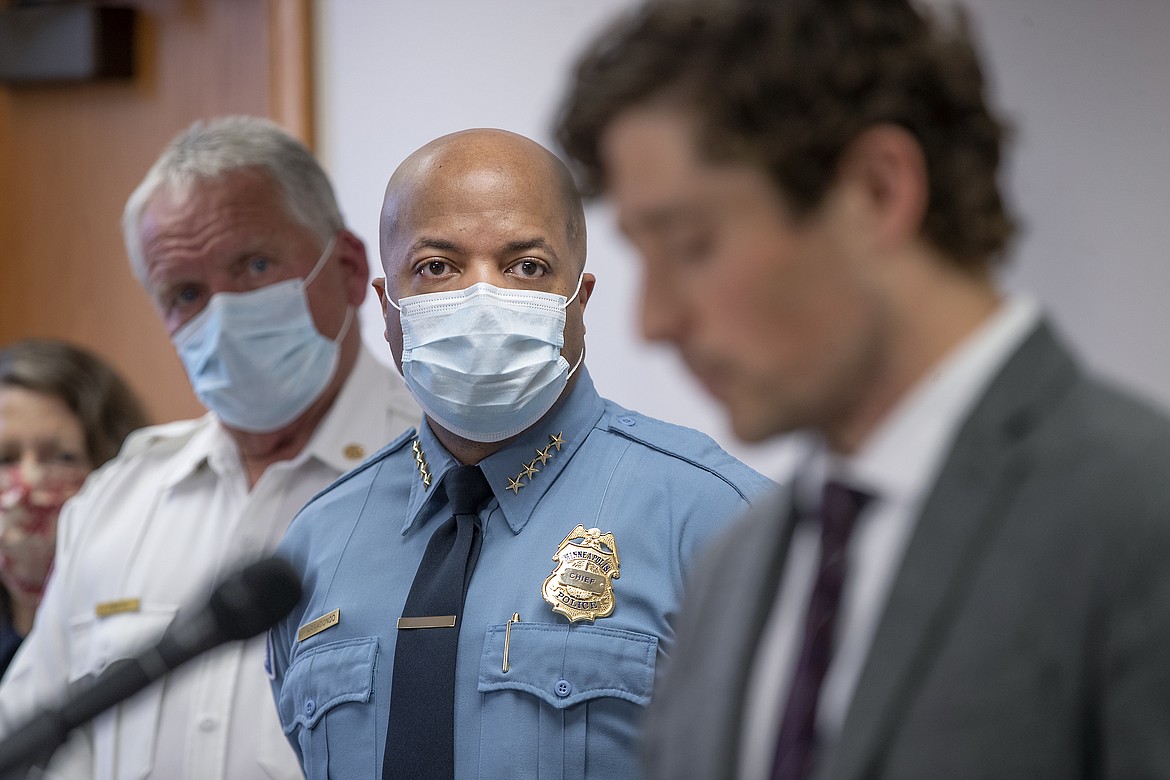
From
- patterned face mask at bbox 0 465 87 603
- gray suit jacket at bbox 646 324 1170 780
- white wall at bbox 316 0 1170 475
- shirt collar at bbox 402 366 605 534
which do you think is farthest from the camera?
patterned face mask at bbox 0 465 87 603

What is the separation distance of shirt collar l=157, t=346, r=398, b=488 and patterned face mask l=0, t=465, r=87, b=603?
1.41 feet

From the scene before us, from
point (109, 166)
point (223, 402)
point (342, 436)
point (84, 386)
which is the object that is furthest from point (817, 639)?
point (109, 166)

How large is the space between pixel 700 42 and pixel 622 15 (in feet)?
0.35

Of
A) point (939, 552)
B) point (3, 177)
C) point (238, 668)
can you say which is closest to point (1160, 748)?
point (939, 552)

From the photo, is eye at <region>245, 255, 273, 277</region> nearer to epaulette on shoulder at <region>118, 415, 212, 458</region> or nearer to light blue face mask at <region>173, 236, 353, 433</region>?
light blue face mask at <region>173, 236, 353, 433</region>

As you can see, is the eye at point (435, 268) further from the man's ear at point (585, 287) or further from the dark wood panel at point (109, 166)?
the dark wood panel at point (109, 166)

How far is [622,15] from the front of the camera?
1094 mm

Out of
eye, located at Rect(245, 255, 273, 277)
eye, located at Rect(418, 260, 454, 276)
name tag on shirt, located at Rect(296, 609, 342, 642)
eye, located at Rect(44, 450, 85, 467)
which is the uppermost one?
eye, located at Rect(418, 260, 454, 276)

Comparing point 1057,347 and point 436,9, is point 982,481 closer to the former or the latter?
point 1057,347

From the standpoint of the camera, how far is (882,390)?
1.01m

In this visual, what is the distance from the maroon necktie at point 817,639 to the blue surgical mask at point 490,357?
70cm

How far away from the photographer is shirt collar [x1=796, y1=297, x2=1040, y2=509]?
3.16 ft

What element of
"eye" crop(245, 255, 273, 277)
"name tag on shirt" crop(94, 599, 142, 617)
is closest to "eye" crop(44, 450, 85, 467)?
"name tag on shirt" crop(94, 599, 142, 617)

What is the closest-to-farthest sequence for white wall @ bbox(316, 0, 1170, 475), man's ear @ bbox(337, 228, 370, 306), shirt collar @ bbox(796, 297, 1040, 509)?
shirt collar @ bbox(796, 297, 1040, 509) → white wall @ bbox(316, 0, 1170, 475) → man's ear @ bbox(337, 228, 370, 306)
